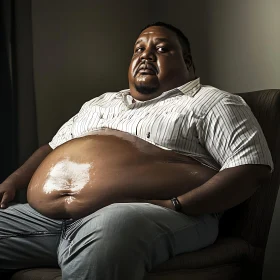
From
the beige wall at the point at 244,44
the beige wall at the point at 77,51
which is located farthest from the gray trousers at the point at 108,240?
the beige wall at the point at 77,51

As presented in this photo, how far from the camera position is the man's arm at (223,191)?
1.35 meters

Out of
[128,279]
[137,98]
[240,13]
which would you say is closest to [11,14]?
[137,98]

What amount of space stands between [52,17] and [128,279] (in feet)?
5.59

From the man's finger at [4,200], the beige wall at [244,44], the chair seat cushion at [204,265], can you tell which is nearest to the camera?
the chair seat cushion at [204,265]

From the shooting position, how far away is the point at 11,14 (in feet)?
7.41

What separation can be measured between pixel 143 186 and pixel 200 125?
283 mm

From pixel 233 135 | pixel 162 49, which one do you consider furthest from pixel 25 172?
pixel 233 135

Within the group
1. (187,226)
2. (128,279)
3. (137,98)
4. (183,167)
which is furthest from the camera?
(137,98)

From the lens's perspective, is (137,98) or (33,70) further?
(33,70)

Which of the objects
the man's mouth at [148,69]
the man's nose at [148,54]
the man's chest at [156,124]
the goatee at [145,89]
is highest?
the man's nose at [148,54]

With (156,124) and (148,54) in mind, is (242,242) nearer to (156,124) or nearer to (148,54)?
(156,124)

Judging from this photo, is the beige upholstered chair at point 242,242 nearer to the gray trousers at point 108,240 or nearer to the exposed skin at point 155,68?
the gray trousers at point 108,240

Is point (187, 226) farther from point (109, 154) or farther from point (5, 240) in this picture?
point (5, 240)

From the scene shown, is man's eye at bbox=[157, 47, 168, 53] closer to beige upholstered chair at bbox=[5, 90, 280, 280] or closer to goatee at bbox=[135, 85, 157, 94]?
goatee at bbox=[135, 85, 157, 94]
